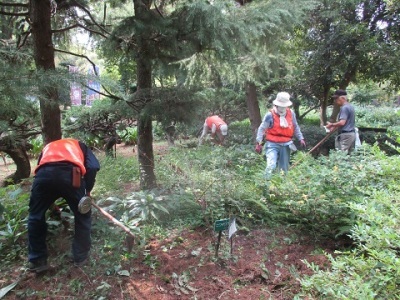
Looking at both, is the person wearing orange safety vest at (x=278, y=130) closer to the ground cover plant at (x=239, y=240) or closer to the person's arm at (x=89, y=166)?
the ground cover plant at (x=239, y=240)

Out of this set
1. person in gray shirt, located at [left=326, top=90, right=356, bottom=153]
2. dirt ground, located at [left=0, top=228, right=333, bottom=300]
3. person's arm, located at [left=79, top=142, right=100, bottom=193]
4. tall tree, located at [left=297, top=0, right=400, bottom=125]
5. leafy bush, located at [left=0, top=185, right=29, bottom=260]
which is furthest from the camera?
tall tree, located at [left=297, top=0, right=400, bottom=125]

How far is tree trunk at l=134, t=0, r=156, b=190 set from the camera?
4.28 metres

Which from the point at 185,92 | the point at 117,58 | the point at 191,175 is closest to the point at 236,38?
the point at 185,92

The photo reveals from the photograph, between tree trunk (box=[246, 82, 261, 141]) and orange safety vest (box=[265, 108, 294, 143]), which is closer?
orange safety vest (box=[265, 108, 294, 143])

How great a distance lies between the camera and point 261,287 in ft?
9.23

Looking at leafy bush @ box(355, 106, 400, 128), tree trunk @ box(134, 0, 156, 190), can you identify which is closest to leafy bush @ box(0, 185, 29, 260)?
tree trunk @ box(134, 0, 156, 190)

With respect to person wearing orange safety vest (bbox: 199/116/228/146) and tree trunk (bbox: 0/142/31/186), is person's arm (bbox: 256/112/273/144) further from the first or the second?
tree trunk (bbox: 0/142/31/186)

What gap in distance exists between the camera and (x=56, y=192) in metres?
2.99

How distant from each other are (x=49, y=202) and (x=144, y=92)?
6.53ft

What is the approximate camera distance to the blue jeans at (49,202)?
290 cm

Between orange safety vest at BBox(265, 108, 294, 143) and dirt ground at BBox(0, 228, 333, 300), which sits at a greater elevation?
orange safety vest at BBox(265, 108, 294, 143)

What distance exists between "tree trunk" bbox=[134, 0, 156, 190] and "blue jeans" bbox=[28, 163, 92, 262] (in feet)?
4.55

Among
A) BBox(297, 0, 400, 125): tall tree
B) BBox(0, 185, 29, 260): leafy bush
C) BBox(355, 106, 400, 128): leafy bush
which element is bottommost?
BBox(0, 185, 29, 260): leafy bush

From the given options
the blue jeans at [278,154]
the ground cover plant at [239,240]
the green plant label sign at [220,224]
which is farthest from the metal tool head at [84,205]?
the blue jeans at [278,154]
